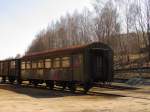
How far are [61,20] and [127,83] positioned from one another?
175 feet

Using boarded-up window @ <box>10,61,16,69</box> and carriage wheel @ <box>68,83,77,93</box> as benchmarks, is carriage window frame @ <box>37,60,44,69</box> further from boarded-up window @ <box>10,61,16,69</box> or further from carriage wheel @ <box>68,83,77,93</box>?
boarded-up window @ <box>10,61,16,69</box>

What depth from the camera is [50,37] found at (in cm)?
8994

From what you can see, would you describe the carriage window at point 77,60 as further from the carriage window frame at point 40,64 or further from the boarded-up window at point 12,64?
the boarded-up window at point 12,64

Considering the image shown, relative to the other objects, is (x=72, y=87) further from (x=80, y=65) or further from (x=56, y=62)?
(x=56, y=62)

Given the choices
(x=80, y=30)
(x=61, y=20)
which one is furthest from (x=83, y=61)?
(x=61, y=20)

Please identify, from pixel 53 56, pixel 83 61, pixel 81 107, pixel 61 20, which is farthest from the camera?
pixel 61 20

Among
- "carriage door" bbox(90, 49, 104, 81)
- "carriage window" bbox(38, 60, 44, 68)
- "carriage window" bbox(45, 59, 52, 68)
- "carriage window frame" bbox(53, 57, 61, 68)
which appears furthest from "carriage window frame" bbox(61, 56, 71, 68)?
"carriage window" bbox(38, 60, 44, 68)

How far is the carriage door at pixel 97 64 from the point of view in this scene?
24786 mm

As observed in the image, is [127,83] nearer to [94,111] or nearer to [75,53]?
[75,53]

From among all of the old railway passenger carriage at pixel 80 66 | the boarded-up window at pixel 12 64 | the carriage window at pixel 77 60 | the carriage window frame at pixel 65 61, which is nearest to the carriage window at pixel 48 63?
the old railway passenger carriage at pixel 80 66

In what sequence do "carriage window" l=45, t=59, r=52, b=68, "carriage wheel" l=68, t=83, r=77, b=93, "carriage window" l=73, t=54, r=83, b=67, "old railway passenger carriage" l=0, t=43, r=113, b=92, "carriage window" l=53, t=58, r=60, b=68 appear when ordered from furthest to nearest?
"carriage window" l=45, t=59, r=52, b=68 < "carriage window" l=53, t=58, r=60, b=68 < "carriage wheel" l=68, t=83, r=77, b=93 < "carriage window" l=73, t=54, r=83, b=67 < "old railway passenger carriage" l=0, t=43, r=113, b=92

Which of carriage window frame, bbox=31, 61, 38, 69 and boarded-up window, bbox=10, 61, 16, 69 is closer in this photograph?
carriage window frame, bbox=31, 61, 38, 69

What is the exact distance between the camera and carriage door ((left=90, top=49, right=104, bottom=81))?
24786mm

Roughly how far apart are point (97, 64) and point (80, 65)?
5.15 ft
